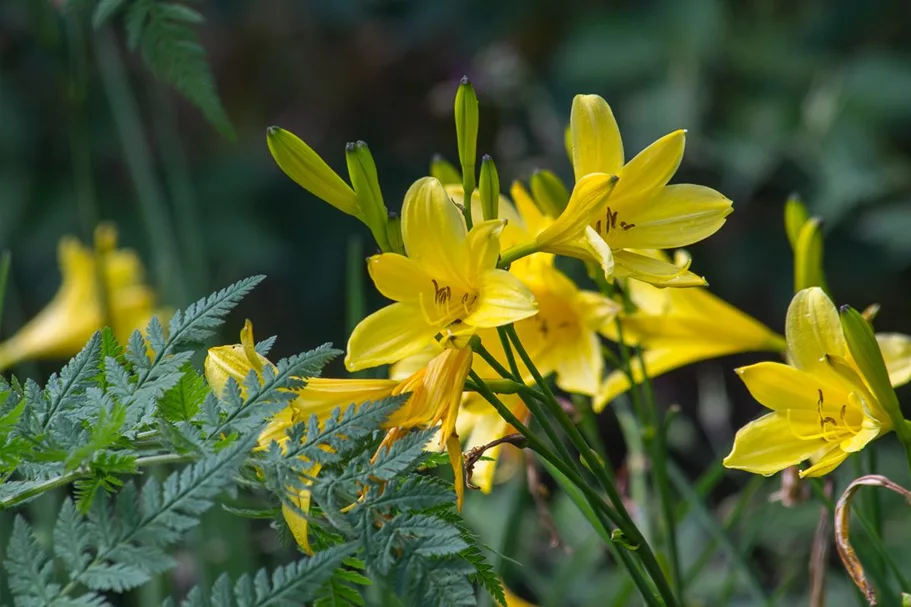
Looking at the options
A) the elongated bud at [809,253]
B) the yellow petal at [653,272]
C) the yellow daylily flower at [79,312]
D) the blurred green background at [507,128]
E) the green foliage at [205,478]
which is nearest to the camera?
the green foliage at [205,478]

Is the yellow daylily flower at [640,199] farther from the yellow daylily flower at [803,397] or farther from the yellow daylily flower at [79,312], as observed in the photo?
the yellow daylily flower at [79,312]

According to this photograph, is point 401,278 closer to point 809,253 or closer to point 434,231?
point 434,231

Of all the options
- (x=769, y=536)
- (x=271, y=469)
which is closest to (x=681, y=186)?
(x=271, y=469)

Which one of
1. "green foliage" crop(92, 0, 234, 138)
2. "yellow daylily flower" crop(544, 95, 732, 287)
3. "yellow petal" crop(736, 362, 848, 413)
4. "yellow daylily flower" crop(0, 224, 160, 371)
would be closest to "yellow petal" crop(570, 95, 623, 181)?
"yellow daylily flower" crop(544, 95, 732, 287)

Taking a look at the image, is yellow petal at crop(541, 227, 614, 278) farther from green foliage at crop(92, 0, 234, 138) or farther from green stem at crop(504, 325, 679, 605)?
green foliage at crop(92, 0, 234, 138)

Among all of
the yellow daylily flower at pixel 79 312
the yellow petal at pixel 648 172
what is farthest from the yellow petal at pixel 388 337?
the yellow daylily flower at pixel 79 312

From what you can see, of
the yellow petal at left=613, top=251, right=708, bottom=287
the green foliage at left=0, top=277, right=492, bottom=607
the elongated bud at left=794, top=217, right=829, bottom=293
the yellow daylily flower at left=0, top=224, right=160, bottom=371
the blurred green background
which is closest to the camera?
the green foliage at left=0, top=277, right=492, bottom=607

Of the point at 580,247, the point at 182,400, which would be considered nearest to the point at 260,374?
the point at 182,400
